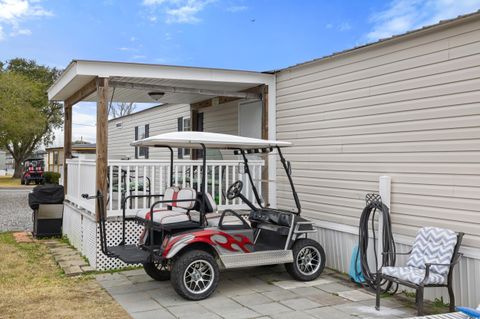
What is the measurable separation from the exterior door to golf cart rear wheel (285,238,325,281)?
3.00 metres

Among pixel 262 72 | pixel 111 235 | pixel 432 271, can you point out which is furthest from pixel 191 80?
pixel 432 271

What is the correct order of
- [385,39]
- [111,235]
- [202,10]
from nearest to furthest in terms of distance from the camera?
[385,39] → [111,235] → [202,10]

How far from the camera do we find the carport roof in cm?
653

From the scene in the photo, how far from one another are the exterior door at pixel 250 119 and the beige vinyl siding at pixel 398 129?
3.87 feet

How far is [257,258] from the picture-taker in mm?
5352

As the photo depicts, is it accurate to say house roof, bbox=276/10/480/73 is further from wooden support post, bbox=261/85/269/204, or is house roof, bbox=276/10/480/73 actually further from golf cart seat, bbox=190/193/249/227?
golf cart seat, bbox=190/193/249/227

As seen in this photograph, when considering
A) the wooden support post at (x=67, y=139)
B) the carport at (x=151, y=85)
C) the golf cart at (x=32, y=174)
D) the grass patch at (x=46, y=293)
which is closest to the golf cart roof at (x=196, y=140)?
the carport at (x=151, y=85)

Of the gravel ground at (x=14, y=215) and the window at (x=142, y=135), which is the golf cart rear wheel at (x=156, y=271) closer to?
the gravel ground at (x=14, y=215)

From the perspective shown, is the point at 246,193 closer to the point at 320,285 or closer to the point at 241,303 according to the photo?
the point at 320,285

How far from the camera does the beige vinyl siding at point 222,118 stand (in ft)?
31.7

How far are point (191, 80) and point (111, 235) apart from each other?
2620mm

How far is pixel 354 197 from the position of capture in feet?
19.8

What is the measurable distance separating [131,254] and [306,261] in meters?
2.17

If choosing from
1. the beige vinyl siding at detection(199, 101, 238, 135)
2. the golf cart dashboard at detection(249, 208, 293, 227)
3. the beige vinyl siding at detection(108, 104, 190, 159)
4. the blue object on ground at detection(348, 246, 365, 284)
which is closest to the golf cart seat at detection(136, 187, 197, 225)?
the golf cart dashboard at detection(249, 208, 293, 227)
